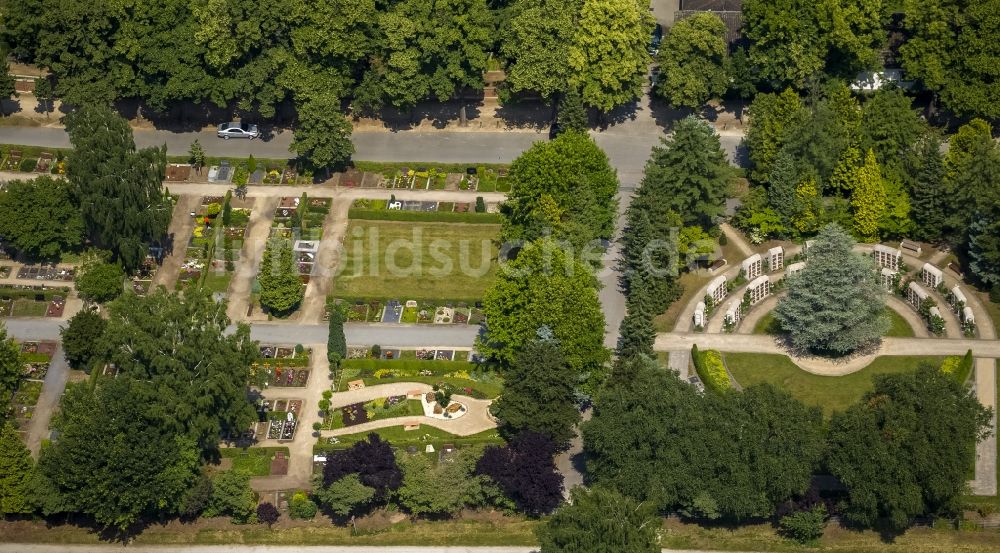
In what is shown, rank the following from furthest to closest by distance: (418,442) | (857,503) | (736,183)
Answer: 1. (736,183)
2. (418,442)
3. (857,503)

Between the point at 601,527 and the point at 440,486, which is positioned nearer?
the point at 601,527

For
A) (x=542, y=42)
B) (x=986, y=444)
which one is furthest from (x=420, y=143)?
(x=986, y=444)

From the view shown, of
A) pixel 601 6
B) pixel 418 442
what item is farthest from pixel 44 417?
pixel 601 6

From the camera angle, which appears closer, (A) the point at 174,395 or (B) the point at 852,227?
(A) the point at 174,395

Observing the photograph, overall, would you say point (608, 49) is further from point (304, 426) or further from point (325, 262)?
point (304, 426)

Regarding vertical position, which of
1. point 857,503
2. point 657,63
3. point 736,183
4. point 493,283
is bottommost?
point 857,503

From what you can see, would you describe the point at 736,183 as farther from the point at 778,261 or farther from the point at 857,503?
the point at 857,503

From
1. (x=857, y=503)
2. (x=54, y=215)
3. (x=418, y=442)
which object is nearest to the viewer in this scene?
(x=857, y=503)
